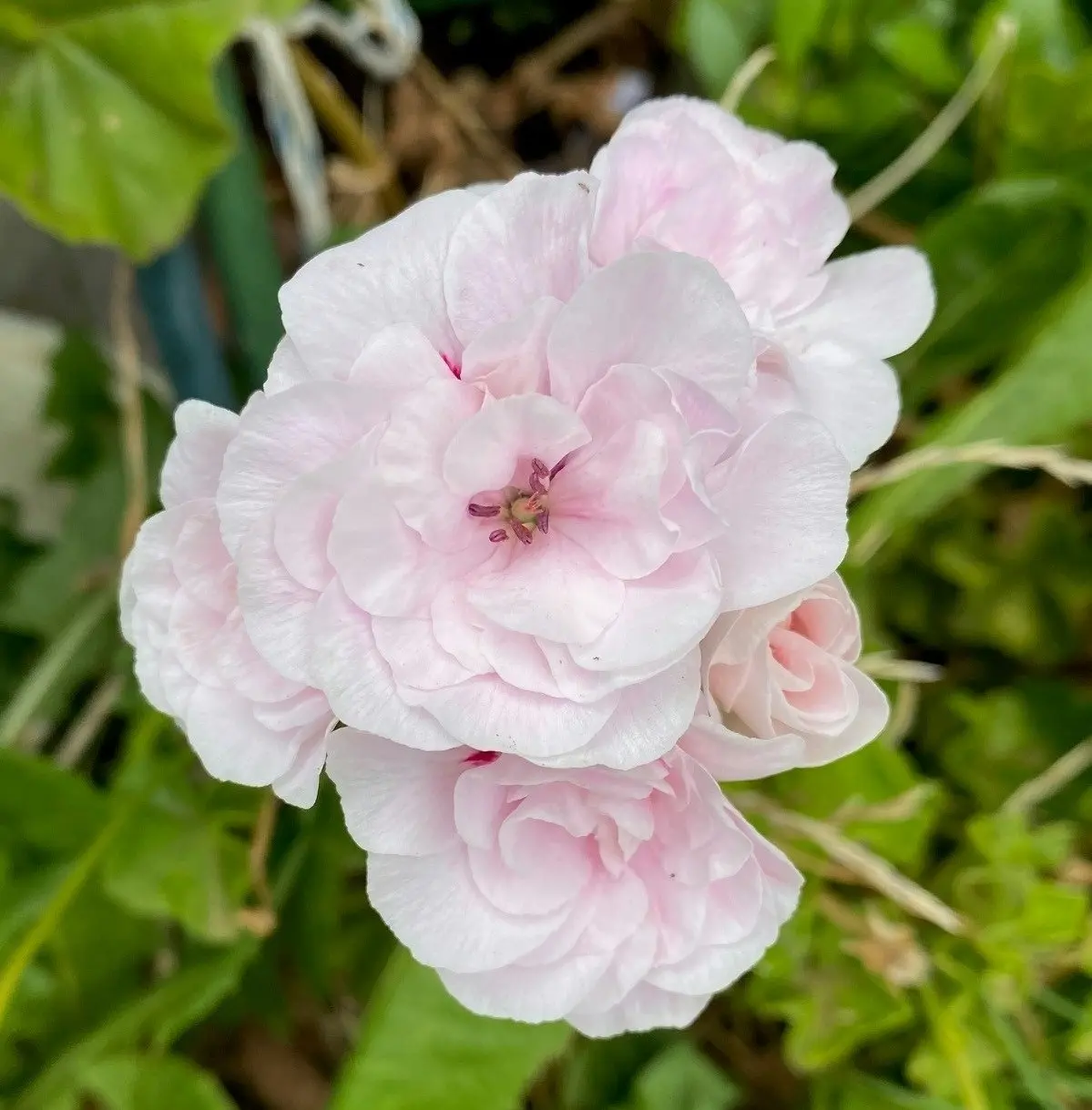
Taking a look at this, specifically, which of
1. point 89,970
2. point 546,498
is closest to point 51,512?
point 89,970

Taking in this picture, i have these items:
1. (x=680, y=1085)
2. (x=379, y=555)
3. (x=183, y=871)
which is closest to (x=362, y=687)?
(x=379, y=555)

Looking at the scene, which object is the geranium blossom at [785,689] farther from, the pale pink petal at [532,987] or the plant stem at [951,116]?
the plant stem at [951,116]

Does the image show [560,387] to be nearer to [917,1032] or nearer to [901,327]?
[901,327]

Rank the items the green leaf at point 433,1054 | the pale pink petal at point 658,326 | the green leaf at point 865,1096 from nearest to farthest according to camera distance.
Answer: the pale pink petal at point 658,326
the green leaf at point 433,1054
the green leaf at point 865,1096

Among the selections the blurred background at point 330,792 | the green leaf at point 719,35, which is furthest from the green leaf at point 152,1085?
the green leaf at point 719,35

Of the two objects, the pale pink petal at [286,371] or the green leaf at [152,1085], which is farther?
the green leaf at [152,1085]

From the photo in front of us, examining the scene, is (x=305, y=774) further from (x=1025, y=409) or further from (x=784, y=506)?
(x=1025, y=409)
